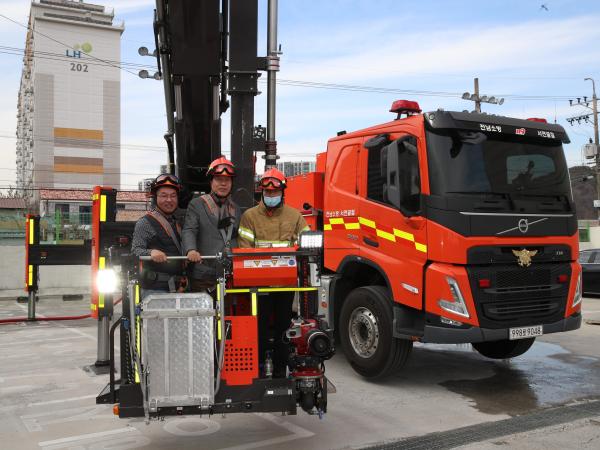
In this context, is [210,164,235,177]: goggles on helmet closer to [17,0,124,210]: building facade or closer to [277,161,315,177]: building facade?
[277,161,315,177]: building facade

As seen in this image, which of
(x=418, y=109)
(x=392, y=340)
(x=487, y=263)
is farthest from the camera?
(x=418, y=109)

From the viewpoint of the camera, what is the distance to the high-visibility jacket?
5.02 metres

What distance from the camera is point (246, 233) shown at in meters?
4.98

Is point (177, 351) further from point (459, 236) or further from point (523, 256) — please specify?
point (523, 256)

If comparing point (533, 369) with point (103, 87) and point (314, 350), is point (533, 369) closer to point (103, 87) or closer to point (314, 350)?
point (314, 350)

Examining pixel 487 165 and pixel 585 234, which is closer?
pixel 487 165

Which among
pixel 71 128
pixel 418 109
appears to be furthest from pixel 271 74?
pixel 71 128

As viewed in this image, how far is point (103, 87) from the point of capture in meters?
103

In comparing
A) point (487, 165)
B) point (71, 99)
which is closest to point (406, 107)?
point (487, 165)

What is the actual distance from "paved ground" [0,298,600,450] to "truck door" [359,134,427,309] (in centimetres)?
112

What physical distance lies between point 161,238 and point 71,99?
104393 mm

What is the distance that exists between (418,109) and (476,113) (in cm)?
86

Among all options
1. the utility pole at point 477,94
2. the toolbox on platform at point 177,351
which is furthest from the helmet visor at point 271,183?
the utility pole at point 477,94

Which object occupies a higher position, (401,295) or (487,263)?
(487,263)
